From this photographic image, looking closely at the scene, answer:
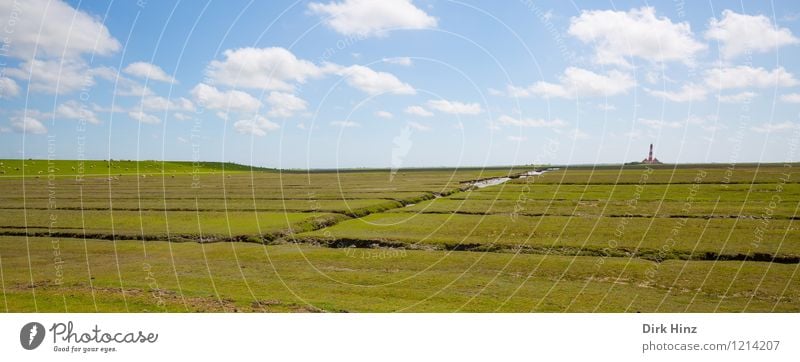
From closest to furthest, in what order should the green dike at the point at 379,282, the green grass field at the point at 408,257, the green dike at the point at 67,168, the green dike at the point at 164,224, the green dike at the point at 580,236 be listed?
the green dike at the point at 379,282 < the green grass field at the point at 408,257 < the green dike at the point at 580,236 < the green dike at the point at 164,224 < the green dike at the point at 67,168

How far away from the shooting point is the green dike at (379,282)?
914 inches

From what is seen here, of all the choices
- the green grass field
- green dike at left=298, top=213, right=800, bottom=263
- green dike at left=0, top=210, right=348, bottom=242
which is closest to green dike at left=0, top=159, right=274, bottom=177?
green dike at left=0, top=210, right=348, bottom=242

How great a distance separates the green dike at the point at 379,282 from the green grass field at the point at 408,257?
4.3 inches

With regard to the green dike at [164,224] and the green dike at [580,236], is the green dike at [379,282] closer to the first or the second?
the green dike at [580,236]

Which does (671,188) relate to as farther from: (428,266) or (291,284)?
(291,284)

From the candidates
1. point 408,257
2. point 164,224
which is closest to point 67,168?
point 164,224

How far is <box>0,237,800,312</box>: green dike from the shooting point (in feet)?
76.2

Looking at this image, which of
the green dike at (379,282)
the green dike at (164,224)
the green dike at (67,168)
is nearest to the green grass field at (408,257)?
the green dike at (379,282)

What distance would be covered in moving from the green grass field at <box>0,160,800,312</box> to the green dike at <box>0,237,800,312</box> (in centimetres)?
11

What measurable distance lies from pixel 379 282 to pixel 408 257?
22.6 ft

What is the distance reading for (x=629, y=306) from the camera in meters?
23.0
